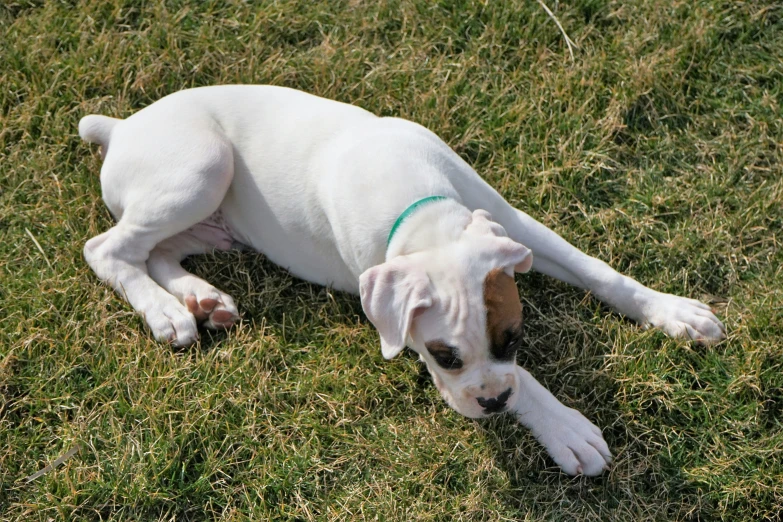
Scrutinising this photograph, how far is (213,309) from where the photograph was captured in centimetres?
512

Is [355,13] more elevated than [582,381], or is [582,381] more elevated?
[355,13]

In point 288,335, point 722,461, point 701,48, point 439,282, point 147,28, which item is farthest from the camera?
point 147,28

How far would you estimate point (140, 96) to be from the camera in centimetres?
620

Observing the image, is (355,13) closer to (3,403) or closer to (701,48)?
(701,48)

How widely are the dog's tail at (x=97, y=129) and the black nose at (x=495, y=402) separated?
9.32 feet

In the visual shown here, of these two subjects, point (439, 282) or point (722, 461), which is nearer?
point (439, 282)

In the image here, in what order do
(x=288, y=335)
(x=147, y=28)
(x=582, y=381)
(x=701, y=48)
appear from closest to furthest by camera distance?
(x=582, y=381) → (x=288, y=335) → (x=701, y=48) → (x=147, y=28)

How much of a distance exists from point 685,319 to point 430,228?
5.12 ft

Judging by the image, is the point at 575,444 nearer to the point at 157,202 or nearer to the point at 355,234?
the point at 355,234

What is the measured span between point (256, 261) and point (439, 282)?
1.80m

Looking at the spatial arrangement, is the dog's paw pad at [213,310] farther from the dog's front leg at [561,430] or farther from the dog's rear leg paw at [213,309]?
the dog's front leg at [561,430]

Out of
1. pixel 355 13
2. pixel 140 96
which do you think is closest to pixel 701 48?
pixel 355 13

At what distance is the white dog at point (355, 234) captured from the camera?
398cm

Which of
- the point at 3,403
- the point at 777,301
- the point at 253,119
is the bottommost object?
the point at 3,403
